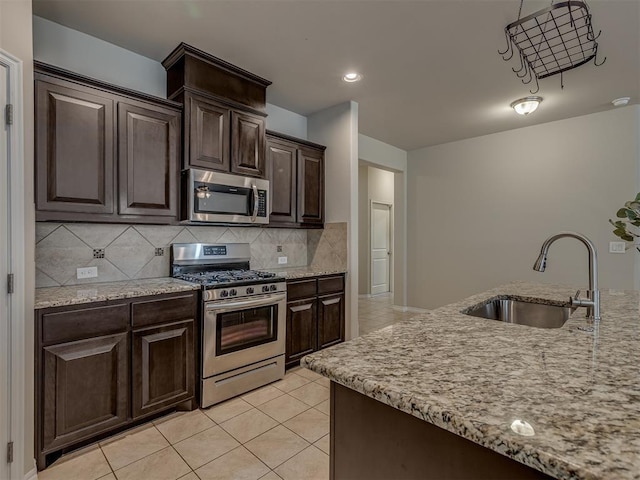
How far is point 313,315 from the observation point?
127 inches

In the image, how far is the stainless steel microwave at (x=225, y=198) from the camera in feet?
8.34

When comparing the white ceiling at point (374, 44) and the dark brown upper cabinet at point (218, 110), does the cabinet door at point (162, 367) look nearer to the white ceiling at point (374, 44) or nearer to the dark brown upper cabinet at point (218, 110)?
the dark brown upper cabinet at point (218, 110)

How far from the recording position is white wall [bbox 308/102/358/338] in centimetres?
354

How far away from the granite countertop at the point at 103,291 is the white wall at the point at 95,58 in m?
1.52

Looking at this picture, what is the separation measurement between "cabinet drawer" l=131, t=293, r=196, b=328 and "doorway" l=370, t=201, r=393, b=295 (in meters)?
5.03

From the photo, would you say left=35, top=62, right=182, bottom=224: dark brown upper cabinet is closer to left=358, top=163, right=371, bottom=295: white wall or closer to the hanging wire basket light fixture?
the hanging wire basket light fixture

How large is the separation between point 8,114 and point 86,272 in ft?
3.85

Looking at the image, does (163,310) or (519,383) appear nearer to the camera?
(519,383)

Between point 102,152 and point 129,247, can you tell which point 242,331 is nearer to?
point 129,247

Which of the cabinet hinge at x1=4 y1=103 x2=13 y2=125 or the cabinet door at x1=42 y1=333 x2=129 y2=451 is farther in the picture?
the cabinet door at x1=42 y1=333 x2=129 y2=451

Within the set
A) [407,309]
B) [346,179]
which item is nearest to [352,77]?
[346,179]

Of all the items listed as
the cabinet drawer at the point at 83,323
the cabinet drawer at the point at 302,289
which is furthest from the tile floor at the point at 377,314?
the cabinet drawer at the point at 83,323

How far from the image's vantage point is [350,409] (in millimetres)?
909

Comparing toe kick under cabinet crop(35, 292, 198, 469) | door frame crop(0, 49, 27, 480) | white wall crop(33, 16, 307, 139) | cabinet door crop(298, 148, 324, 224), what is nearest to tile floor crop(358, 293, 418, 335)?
cabinet door crop(298, 148, 324, 224)
